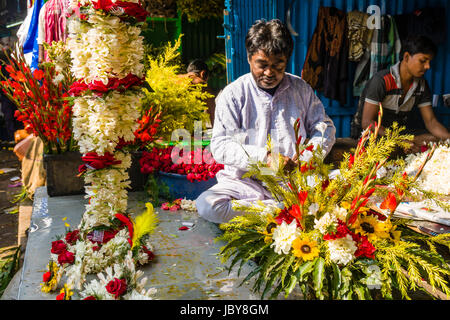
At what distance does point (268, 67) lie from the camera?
2951 millimetres

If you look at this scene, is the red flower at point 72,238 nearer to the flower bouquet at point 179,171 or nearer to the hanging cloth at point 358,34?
the flower bouquet at point 179,171

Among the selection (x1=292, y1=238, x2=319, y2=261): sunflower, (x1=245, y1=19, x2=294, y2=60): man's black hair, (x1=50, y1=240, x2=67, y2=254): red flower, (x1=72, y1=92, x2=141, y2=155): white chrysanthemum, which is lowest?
(x1=50, y1=240, x2=67, y2=254): red flower

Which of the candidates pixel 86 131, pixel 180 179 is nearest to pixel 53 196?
pixel 180 179

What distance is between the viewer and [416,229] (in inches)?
83.1

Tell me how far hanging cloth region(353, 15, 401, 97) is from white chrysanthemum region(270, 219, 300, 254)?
4.14 meters

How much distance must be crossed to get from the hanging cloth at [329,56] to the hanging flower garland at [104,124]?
320cm

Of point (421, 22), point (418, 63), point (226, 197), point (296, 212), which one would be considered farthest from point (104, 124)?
point (421, 22)

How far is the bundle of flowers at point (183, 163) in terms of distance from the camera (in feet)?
12.4

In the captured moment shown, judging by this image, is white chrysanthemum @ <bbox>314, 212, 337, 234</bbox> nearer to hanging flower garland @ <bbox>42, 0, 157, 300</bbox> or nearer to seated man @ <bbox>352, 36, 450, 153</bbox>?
hanging flower garland @ <bbox>42, 0, 157, 300</bbox>

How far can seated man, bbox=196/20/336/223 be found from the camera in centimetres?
296

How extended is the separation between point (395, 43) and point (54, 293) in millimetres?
5079

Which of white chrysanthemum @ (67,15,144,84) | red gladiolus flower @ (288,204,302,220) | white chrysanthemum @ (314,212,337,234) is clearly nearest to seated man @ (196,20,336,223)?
white chrysanthemum @ (67,15,144,84)

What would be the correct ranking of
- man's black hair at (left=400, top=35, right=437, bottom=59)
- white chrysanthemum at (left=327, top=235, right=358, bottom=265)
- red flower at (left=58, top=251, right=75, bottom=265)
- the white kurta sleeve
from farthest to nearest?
man's black hair at (left=400, top=35, right=437, bottom=59) < the white kurta sleeve < red flower at (left=58, top=251, right=75, bottom=265) < white chrysanthemum at (left=327, top=235, right=358, bottom=265)
